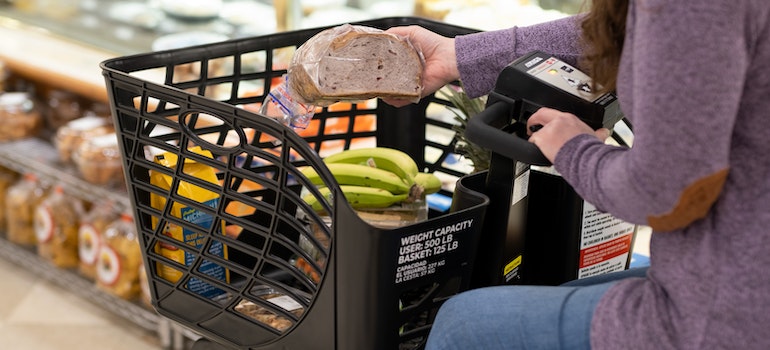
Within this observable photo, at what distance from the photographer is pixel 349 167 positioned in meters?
1.36

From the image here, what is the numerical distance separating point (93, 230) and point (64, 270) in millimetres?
243

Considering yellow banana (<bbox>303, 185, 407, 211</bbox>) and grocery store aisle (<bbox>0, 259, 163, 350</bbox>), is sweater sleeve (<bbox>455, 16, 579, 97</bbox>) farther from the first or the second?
grocery store aisle (<bbox>0, 259, 163, 350</bbox>)

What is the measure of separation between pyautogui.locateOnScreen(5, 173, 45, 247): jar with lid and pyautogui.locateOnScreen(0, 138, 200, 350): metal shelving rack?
1.2 inches

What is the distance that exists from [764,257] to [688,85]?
0.59ft

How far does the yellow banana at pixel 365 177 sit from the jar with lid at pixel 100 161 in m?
1.47

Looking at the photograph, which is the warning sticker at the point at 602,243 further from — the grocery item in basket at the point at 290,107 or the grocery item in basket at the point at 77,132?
the grocery item in basket at the point at 77,132

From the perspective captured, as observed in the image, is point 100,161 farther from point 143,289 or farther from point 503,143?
point 503,143

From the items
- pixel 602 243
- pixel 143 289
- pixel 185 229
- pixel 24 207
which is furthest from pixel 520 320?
pixel 24 207

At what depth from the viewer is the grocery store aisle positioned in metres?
2.64

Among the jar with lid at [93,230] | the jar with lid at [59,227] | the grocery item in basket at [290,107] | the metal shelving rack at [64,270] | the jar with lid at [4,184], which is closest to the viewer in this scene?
the grocery item in basket at [290,107]

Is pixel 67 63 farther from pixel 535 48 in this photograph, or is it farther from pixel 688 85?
pixel 688 85

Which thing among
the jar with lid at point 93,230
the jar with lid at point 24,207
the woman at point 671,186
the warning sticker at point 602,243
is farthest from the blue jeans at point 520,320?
the jar with lid at point 24,207

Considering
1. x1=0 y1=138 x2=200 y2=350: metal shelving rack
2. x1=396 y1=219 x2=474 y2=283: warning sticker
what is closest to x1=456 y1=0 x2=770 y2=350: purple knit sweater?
x1=396 y1=219 x2=474 y2=283: warning sticker

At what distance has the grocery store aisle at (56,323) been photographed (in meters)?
2.64
